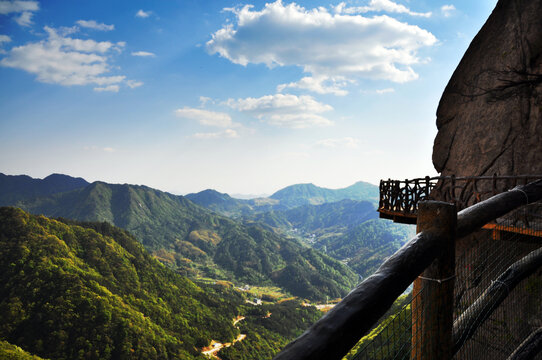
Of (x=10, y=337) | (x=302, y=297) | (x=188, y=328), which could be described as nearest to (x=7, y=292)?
(x=10, y=337)

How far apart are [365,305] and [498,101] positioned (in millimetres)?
12048

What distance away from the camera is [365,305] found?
1405mm

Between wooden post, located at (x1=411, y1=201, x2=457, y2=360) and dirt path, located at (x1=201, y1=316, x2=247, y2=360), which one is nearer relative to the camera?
wooden post, located at (x1=411, y1=201, x2=457, y2=360)

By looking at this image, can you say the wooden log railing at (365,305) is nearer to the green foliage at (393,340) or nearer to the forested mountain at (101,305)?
the green foliage at (393,340)

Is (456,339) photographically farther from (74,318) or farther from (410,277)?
(74,318)

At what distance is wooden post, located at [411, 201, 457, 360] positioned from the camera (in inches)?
74.9

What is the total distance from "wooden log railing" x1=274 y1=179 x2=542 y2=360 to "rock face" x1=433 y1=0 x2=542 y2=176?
9376 mm

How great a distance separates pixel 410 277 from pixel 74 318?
8188 cm

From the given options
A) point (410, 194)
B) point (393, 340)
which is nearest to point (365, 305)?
point (393, 340)

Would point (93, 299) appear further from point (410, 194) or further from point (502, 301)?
point (502, 301)

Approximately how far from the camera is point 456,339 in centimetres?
256

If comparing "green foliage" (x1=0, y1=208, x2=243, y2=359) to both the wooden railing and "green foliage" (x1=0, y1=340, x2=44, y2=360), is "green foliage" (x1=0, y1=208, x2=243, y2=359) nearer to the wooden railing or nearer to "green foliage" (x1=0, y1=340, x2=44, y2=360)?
"green foliage" (x1=0, y1=340, x2=44, y2=360)

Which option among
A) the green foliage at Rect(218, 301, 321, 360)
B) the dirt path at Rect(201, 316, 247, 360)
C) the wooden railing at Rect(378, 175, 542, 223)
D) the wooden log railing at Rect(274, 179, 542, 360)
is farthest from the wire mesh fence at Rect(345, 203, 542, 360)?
the dirt path at Rect(201, 316, 247, 360)

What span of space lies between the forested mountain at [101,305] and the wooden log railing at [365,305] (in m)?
58.8
